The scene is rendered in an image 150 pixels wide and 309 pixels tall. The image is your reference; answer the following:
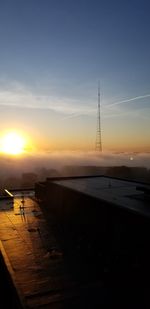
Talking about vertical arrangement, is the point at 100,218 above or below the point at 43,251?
above

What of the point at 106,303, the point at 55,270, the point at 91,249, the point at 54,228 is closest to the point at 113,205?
the point at 91,249

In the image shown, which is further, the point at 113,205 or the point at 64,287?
the point at 113,205

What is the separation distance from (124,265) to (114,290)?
2.18 metres

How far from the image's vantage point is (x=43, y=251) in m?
17.3

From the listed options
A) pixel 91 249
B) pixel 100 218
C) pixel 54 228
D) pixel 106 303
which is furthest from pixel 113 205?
pixel 54 228

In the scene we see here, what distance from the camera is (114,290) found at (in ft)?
40.4

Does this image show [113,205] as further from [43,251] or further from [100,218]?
[43,251]

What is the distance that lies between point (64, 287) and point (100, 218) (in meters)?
5.66

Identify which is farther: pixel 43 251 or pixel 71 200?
pixel 71 200

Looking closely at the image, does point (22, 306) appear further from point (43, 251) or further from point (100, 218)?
point (100, 218)

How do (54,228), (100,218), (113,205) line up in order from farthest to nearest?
1. (54,228)
2. (100,218)
3. (113,205)

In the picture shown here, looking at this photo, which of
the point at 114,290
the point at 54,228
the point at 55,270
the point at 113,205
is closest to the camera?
the point at 114,290

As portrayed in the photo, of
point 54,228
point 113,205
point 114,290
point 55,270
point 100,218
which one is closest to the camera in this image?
point 114,290

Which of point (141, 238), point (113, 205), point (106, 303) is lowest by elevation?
point (106, 303)
